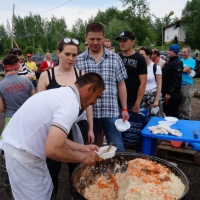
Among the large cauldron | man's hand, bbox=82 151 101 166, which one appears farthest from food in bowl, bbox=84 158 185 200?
man's hand, bbox=82 151 101 166

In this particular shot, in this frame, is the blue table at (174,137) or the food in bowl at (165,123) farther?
the food in bowl at (165,123)

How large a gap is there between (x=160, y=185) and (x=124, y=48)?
81.3 inches

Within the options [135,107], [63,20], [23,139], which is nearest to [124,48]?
[135,107]

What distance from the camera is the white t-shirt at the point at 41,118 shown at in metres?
1.30

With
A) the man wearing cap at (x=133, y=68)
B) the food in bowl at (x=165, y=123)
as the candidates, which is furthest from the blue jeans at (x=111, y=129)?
the man wearing cap at (x=133, y=68)

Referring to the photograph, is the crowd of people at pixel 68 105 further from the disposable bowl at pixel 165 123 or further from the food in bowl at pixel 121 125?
the disposable bowl at pixel 165 123

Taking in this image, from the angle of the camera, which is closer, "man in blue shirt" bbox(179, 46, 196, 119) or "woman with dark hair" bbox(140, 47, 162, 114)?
"woman with dark hair" bbox(140, 47, 162, 114)

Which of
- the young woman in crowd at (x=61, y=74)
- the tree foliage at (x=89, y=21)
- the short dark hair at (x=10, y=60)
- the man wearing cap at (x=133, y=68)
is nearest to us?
the young woman in crowd at (x=61, y=74)

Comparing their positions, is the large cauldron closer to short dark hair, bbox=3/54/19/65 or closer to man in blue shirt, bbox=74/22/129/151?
man in blue shirt, bbox=74/22/129/151

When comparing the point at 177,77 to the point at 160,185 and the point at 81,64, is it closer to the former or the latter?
the point at 81,64

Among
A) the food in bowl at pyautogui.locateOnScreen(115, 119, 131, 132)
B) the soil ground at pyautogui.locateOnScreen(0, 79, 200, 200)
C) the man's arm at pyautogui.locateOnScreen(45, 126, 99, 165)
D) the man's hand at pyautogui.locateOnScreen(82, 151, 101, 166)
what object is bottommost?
the soil ground at pyautogui.locateOnScreen(0, 79, 200, 200)

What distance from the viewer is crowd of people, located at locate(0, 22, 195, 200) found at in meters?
1.39

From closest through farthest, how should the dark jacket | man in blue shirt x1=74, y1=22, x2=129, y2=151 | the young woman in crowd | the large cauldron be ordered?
the large cauldron < the young woman in crowd < man in blue shirt x1=74, y1=22, x2=129, y2=151 < the dark jacket

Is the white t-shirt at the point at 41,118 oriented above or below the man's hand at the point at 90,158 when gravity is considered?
above
